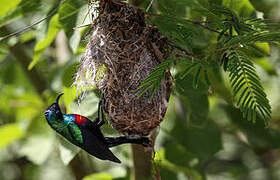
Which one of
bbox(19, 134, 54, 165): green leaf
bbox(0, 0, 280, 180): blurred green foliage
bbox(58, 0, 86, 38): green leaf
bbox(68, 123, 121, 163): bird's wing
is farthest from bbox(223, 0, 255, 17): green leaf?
bbox(19, 134, 54, 165): green leaf

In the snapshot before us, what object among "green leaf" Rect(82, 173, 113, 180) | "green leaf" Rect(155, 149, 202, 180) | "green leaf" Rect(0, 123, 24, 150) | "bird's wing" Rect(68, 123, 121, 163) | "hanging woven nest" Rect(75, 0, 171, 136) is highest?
"hanging woven nest" Rect(75, 0, 171, 136)

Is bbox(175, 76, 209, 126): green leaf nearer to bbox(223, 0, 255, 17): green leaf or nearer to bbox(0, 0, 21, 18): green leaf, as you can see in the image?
bbox(223, 0, 255, 17): green leaf

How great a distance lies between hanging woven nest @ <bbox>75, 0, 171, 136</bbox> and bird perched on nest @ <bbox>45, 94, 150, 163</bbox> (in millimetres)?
87

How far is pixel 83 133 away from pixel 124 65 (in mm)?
254

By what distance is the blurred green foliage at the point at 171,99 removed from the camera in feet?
4.68

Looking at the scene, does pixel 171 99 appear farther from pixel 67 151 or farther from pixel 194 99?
pixel 67 151

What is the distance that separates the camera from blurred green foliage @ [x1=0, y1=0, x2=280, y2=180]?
1.43 metres

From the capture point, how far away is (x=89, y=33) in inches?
60.3

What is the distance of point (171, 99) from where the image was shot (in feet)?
6.86

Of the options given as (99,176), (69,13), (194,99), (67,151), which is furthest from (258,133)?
(69,13)

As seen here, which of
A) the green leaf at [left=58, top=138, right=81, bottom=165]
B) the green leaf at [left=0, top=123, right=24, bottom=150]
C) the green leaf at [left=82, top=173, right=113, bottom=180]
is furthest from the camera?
the green leaf at [left=0, top=123, right=24, bottom=150]

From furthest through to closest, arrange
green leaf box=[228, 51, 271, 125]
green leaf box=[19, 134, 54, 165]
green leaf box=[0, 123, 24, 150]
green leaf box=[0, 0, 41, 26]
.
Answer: green leaf box=[0, 123, 24, 150] < green leaf box=[19, 134, 54, 165] < green leaf box=[0, 0, 41, 26] < green leaf box=[228, 51, 271, 125]

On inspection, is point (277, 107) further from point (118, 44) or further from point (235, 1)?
point (118, 44)

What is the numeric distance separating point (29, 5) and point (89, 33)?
430mm
